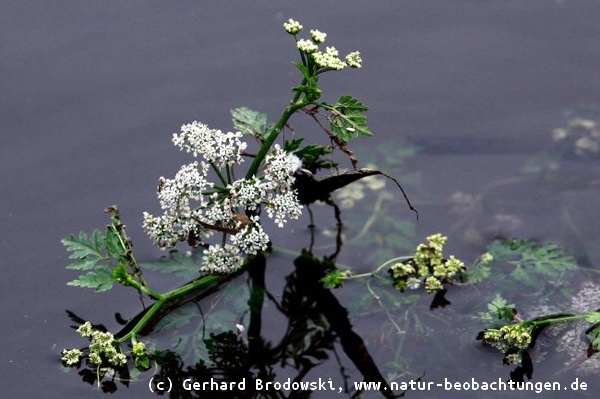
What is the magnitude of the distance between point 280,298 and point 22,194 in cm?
196

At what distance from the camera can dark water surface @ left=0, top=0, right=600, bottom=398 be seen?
5859mm

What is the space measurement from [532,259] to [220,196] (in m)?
1.94

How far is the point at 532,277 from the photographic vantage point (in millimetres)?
5855

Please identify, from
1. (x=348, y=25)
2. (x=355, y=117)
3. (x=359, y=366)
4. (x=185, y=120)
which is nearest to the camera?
(x=355, y=117)

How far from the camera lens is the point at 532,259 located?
5.91 m

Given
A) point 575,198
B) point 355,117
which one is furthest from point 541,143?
point 355,117

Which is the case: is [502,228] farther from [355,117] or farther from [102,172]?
[102,172]

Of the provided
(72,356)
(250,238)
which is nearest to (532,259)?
(250,238)

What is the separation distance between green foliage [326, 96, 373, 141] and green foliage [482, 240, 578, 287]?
1.44 metres

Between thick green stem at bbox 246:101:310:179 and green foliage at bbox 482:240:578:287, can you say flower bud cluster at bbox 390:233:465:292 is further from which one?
thick green stem at bbox 246:101:310:179

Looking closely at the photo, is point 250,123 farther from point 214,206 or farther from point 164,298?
point 164,298

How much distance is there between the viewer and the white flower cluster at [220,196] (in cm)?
529

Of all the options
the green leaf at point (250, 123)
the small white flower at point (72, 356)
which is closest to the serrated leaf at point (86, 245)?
the small white flower at point (72, 356)

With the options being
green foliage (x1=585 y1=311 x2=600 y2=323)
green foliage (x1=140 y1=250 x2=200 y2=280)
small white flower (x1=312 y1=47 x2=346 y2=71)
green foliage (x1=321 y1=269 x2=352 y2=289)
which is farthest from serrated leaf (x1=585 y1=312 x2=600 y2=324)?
green foliage (x1=140 y1=250 x2=200 y2=280)
